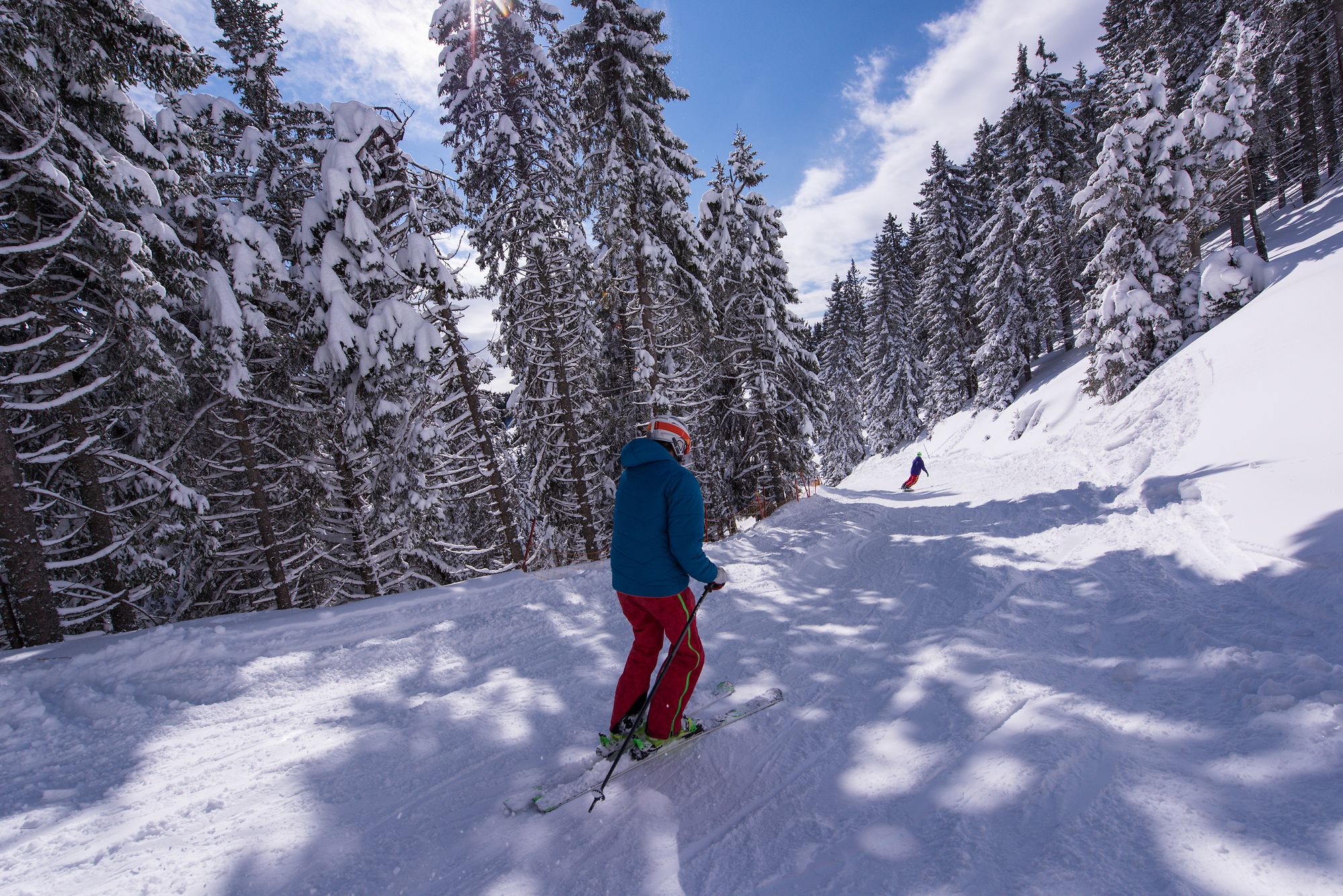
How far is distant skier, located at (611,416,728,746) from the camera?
3.72 metres

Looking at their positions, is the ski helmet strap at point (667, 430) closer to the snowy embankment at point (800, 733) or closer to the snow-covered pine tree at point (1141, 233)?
the snowy embankment at point (800, 733)

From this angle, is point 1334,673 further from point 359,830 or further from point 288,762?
point 288,762

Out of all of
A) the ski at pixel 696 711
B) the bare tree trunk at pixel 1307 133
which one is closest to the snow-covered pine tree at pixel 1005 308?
the bare tree trunk at pixel 1307 133

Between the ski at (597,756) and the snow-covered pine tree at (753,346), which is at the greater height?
the snow-covered pine tree at (753,346)

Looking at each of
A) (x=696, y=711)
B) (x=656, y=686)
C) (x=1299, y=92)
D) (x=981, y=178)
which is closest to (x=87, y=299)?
(x=656, y=686)

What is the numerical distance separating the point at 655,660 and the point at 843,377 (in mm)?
40877

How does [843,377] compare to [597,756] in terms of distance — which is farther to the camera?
[843,377]

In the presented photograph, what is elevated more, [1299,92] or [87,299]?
[1299,92]

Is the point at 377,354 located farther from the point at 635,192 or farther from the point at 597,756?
the point at 597,756

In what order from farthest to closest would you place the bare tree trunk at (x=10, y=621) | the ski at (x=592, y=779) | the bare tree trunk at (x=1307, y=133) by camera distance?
the bare tree trunk at (x=1307, y=133) → the bare tree trunk at (x=10, y=621) → the ski at (x=592, y=779)

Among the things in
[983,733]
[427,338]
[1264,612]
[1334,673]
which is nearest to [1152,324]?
[1264,612]

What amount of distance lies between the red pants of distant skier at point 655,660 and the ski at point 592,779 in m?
0.23

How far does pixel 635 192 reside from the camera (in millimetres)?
13273

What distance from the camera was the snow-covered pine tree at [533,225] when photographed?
1275 centimetres
